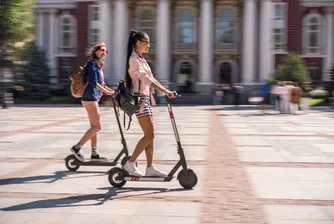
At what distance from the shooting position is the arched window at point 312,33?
47.3 m

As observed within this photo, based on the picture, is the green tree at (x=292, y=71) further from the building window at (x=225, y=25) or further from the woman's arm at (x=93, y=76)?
the woman's arm at (x=93, y=76)

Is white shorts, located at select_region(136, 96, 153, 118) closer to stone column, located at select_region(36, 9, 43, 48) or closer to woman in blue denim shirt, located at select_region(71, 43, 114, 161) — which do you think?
woman in blue denim shirt, located at select_region(71, 43, 114, 161)

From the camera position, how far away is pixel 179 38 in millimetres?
45125

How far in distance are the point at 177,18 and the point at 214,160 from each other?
122 feet

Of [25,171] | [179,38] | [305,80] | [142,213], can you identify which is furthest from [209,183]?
[179,38]

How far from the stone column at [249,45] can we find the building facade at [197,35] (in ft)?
0.27

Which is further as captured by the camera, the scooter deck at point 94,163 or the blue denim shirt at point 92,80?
the scooter deck at point 94,163

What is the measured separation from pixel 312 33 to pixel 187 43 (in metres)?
12.5

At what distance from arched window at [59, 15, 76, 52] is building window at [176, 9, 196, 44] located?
38.8 ft

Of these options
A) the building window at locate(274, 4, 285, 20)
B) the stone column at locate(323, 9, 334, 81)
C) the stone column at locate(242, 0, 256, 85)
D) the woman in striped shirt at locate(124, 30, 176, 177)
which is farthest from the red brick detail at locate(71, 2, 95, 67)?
the woman in striped shirt at locate(124, 30, 176, 177)

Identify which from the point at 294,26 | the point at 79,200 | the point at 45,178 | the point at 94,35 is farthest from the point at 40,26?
the point at 79,200

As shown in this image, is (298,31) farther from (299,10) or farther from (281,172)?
(281,172)

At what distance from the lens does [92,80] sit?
759 cm

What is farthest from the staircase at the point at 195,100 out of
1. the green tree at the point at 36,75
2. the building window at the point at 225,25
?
the green tree at the point at 36,75
